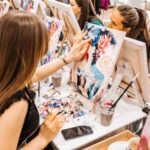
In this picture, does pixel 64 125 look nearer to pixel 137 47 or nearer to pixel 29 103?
pixel 29 103

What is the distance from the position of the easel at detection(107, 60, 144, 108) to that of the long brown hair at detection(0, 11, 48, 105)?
56cm

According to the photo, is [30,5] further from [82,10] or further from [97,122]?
[97,122]

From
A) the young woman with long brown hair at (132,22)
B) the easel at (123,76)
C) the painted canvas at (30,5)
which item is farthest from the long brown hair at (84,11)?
the easel at (123,76)

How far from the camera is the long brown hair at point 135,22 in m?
1.97

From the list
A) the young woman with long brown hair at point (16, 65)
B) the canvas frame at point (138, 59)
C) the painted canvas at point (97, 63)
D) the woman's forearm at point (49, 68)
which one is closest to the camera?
the young woman with long brown hair at point (16, 65)

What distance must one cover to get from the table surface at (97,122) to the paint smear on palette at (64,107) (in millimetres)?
36

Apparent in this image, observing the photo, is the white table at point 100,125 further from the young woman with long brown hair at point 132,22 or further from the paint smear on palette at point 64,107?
the young woman with long brown hair at point 132,22

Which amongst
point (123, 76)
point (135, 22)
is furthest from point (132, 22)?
point (123, 76)

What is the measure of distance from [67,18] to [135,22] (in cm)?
51

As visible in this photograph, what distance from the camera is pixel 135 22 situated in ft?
6.46

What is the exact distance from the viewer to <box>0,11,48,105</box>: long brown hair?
3.36 feet

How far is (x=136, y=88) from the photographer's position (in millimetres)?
1479

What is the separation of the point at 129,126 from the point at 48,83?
61cm

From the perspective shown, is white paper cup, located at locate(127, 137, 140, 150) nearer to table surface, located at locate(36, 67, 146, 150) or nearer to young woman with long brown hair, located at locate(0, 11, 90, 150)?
table surface, located at locate(36, 67, 146, 150)
